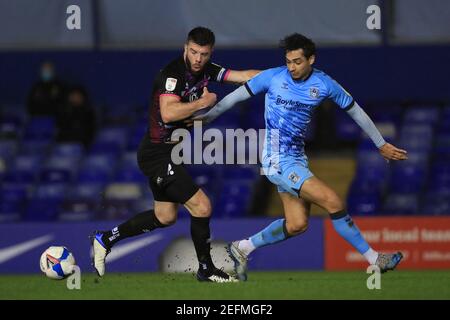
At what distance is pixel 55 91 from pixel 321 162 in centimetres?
372

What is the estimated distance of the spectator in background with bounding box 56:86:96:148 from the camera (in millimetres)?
16484

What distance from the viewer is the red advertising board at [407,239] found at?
1402 centimetres

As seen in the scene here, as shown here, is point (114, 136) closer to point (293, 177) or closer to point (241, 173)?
point (241, 173)

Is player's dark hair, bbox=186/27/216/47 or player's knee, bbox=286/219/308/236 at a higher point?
player's dark hair, bbox=186/27/216/47

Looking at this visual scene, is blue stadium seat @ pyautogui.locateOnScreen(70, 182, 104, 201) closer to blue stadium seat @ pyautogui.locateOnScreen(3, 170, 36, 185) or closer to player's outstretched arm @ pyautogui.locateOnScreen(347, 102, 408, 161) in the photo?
blue stadium seat @ pyautogui.locateOnScreen(3, 170, 36, 185)

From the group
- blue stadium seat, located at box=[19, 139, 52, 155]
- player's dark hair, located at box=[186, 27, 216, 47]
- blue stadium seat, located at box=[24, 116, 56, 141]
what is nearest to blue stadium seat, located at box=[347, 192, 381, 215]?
blue stadium seat, located at box=[19, 139, 52, 155]

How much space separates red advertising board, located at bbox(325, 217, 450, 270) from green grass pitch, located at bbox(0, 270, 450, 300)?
2616 millimetres

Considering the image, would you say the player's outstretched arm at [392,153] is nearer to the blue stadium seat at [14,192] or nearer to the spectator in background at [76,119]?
the blue stadium seat at [14,192]

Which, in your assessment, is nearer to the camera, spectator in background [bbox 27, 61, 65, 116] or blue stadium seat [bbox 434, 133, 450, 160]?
blue stadium seat [bbox 434, 133, 450, 160]

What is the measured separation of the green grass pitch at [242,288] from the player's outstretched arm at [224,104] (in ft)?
4.38

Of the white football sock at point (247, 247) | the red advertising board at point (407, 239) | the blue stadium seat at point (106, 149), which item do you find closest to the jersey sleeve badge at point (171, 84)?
the white football sock at point (247, 247)

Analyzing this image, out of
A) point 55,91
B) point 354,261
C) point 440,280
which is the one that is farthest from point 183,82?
point 55,91

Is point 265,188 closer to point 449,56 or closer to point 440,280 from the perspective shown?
point 449,56

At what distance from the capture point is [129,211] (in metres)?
15.3
